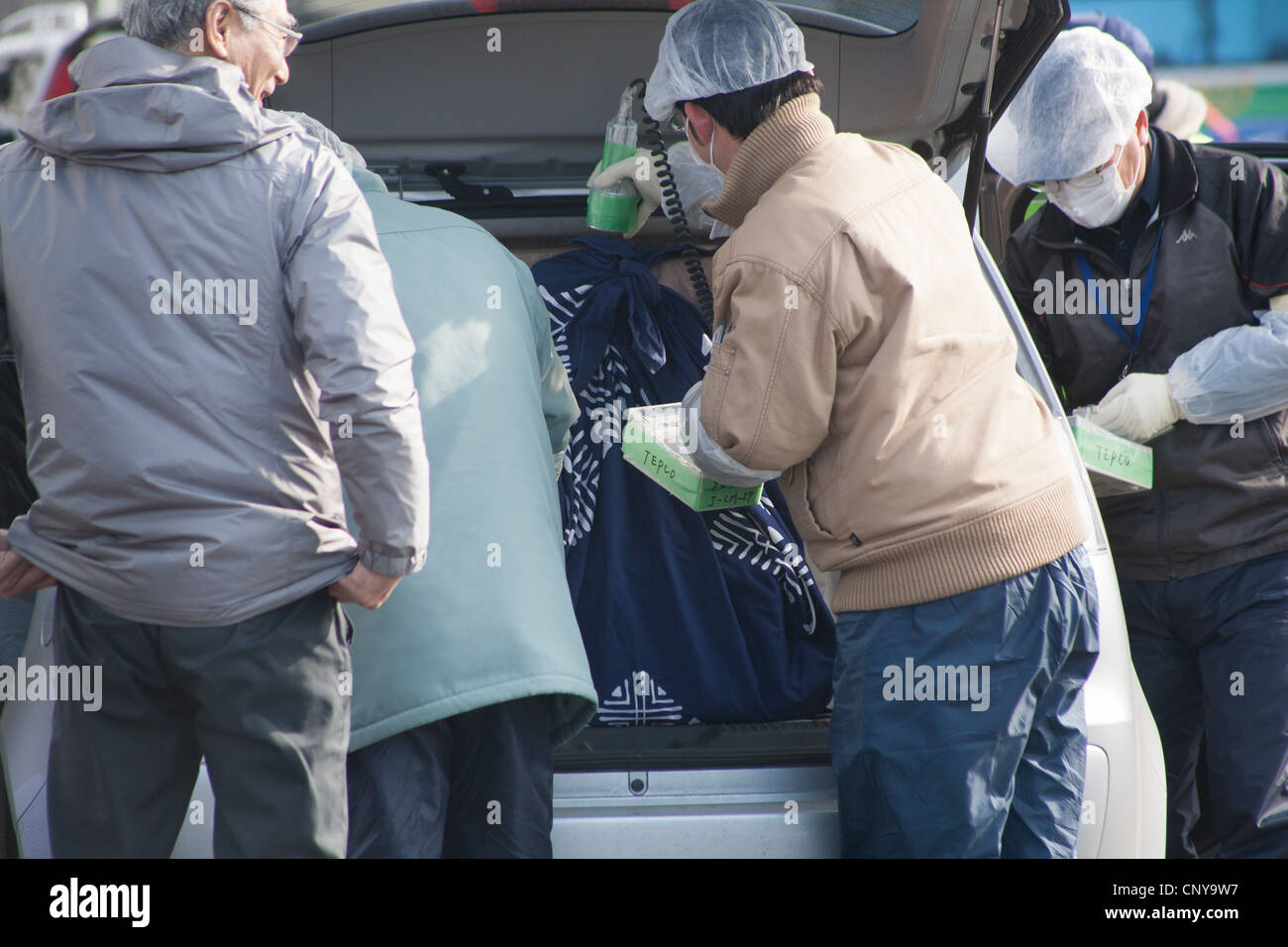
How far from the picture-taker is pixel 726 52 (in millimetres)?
2361

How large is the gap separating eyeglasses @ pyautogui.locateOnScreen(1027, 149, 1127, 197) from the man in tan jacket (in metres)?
0.89

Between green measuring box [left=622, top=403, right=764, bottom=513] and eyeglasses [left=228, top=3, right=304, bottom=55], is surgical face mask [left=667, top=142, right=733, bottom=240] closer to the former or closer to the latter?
green measuring box [left=622, top=403, right=764, bottom=513]

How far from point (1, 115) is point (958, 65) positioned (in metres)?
2.15

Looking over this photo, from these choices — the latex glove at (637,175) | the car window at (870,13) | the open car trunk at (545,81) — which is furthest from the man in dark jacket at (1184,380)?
the latex glove at (637,175)

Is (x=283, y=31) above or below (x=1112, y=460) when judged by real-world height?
above

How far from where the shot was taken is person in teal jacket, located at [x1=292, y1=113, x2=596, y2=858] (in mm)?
2145

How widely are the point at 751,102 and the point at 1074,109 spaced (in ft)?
3.61

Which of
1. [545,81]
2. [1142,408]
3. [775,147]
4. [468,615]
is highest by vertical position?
[545,81]

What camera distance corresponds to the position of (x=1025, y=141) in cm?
315

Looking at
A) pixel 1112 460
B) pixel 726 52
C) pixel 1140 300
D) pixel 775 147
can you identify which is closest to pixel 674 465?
pixel 775 147

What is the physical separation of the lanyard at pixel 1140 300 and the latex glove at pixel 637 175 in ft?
3.54

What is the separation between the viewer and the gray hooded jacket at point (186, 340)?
191 cm

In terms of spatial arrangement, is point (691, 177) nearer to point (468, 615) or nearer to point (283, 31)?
point (283, 31)

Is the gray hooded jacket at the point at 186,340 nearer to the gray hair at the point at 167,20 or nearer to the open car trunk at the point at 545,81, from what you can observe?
the gray hair at the point at 167,20
